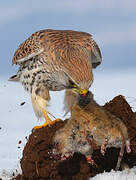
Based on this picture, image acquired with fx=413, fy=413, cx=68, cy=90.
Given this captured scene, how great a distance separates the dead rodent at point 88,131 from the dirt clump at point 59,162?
0.46m

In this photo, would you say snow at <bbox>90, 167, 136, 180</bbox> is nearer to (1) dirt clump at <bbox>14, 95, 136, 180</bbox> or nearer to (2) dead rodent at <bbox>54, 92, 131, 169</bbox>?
(1) dirt clump at <bbox>14, 95, 136, 180</bbox>

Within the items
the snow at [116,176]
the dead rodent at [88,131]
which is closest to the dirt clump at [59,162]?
the snow at [116,176]

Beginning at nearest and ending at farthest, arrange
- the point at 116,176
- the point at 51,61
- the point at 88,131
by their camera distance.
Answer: the point at 88,131, the point at 116,176, the point at 51,61

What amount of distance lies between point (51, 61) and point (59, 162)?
1991 mm

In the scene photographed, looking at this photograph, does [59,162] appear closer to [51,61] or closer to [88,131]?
[88,131]

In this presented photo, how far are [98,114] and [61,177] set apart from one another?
54.5 inches

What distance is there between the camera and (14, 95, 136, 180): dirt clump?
707 cm

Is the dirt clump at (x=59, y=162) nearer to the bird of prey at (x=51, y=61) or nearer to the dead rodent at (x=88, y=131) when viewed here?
the dead rodent at (x=88, y=131)

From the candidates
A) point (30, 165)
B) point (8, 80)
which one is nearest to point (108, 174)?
point (30, 165)

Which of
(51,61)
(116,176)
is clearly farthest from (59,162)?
(51,61)

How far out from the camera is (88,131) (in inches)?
→ 251

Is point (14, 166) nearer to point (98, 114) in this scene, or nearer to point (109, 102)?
point (109, 102)

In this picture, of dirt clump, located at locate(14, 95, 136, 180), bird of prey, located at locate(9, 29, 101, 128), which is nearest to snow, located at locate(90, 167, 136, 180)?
dirt clump, located at locate(14, 95, 136, 180)

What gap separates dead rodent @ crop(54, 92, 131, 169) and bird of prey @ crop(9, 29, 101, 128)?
1.68ft
